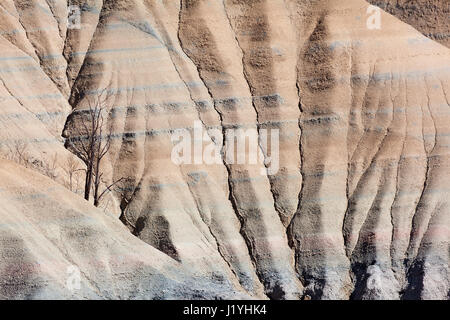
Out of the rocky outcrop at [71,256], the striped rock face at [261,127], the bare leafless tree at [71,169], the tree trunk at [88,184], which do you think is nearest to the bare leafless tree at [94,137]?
the tree trunk at [88,184]

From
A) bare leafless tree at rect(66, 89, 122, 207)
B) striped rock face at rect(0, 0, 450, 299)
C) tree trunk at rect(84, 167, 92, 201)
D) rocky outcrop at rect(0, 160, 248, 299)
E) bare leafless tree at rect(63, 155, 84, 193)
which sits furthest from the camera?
bare leafless tree at rect(66, 89, 122, 207)

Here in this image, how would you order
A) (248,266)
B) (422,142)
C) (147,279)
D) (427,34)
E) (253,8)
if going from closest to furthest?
(147,279) → (248,266) → (422,142) → (253,8) → (427,34)

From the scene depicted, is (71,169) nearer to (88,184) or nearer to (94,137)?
(94,137)

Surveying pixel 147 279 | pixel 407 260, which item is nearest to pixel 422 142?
pixel 407 260

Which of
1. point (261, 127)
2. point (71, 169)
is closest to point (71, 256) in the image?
point (71, 169)

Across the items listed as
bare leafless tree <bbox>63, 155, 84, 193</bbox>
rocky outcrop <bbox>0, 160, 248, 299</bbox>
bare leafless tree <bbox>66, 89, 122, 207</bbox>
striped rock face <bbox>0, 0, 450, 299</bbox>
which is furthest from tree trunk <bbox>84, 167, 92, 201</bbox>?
rocky outcrop <bbox>0, 160, 248, 299</bbox>

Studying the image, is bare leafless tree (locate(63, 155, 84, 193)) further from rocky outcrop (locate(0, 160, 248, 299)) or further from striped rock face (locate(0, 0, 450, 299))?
rocky outcrop (locate(0, 160, 248, 299))

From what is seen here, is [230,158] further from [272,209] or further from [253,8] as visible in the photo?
[253,8]
